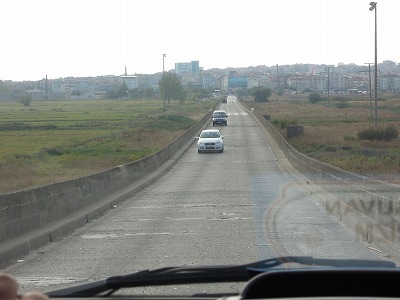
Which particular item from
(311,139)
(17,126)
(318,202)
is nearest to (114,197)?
(318,202)

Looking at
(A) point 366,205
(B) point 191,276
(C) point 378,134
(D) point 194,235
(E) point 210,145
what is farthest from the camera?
(C) point 378,134

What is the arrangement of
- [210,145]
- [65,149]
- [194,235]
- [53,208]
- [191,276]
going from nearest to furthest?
[191,276] → [194,235] → [53,208] → [210,145] → [65,149]

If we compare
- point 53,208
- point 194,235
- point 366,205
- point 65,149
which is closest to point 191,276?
point 194,235

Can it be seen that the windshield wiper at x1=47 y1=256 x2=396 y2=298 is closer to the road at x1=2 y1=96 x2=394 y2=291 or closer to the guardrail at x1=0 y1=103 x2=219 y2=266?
the road at x1=2 y1=96 x2=394 y2=291

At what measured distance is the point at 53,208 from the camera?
17.8 metres

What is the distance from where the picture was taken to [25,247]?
14.5 meters

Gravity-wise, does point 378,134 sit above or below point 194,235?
below

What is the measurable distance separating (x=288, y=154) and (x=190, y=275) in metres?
41.5

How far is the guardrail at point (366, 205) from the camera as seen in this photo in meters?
15.4

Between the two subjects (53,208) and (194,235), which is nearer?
(194,235)

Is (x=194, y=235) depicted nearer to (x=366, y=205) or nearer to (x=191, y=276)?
(x=366, y=205)

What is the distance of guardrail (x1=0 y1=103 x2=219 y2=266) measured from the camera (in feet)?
47.0

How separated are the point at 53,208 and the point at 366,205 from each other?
22.0 ft

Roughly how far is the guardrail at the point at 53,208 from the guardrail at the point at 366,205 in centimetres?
616
